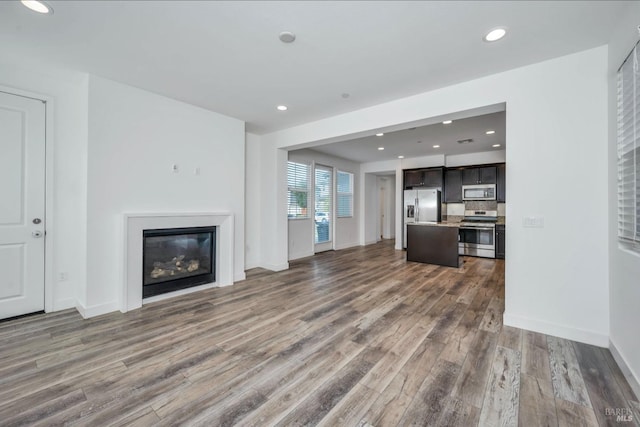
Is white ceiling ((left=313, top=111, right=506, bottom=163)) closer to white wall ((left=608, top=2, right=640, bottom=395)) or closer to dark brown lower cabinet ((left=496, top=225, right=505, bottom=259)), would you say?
white wall ((left=608, top=2, right=640, bottom=395))

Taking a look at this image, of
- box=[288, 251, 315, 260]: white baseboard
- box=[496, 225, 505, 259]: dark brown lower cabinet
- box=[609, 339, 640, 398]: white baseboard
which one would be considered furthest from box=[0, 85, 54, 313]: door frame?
box=[496, 225, 505, 259]: dark brown lower cabinet

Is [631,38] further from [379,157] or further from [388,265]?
[379,157]

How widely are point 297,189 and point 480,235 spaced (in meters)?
4.66

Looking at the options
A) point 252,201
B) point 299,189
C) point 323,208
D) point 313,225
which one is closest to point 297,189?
point 299,189

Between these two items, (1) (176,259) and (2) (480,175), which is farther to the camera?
(2) (480,175)

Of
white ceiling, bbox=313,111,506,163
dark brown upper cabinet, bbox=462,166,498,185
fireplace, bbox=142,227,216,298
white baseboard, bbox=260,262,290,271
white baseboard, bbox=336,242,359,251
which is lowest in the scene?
white baseboard, bbox=260,262,290,271

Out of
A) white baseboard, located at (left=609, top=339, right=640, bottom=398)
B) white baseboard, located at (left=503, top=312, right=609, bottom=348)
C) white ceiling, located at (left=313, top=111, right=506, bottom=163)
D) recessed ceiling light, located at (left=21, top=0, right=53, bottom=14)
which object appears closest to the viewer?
white baseboard, located at (left=609, top=339, right=640, bottom=398)

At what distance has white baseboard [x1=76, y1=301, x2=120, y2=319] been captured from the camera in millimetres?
3047

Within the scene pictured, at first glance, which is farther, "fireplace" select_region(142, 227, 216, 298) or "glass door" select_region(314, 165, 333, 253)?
"glass door" select_region(314, 165, 333, 253)

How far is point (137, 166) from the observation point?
11.2ft

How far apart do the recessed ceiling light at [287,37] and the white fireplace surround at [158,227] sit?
260 centimetres

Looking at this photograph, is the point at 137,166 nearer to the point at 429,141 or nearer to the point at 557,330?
the point at 557,330

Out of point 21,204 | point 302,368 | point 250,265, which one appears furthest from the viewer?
point 250,265

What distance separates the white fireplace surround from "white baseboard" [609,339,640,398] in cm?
433
